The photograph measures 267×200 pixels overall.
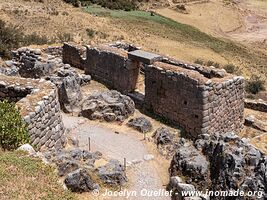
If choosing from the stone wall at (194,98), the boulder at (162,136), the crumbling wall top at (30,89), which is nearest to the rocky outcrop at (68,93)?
the stone wall at (194,98)

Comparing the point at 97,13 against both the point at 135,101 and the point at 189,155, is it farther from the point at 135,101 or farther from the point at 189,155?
the point at 189,155

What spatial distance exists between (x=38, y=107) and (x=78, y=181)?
8.45 ft

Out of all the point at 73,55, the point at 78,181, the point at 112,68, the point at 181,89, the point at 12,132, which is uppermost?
the point at 12,132

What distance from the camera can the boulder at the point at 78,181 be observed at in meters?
11.2

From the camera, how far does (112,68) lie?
20.4m

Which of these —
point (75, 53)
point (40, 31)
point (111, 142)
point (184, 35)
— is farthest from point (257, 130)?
point (184, 35)

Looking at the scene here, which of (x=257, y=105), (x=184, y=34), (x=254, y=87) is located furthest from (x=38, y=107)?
(x=184, y=34)

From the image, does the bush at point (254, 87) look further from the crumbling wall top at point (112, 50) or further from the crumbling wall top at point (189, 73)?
the crumbling wall top at point (112, 50)

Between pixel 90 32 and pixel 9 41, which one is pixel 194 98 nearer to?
pixel 9 41

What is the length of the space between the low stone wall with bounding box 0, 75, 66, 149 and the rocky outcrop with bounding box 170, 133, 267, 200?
12.4 ft

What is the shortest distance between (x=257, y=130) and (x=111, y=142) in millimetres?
7185

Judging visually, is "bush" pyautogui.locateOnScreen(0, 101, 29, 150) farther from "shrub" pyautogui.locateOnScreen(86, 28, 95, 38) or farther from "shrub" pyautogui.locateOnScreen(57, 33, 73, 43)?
"shrub" pyautogui.locateOnScreen(86, 28, 95, 38)

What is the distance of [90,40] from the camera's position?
35.0m

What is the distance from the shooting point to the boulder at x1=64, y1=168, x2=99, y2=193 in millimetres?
11219
